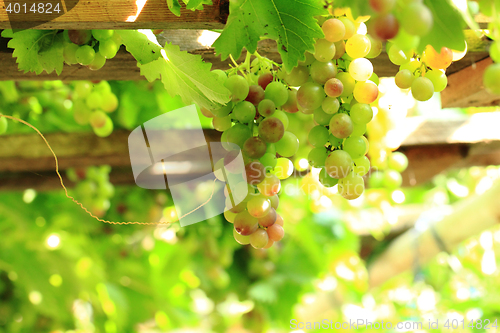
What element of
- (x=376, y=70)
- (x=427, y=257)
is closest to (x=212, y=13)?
(x=376, y=70)

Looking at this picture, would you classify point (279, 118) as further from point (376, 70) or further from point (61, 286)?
point (61, 286)

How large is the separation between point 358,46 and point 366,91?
0.16ft

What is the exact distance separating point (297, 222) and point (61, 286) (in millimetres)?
1124

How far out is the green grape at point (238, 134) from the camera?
45 centimetres

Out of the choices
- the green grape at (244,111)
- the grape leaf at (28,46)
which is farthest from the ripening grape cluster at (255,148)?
the grape leaf at (28,46)

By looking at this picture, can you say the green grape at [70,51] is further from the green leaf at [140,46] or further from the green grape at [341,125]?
the green grape at [341,125]

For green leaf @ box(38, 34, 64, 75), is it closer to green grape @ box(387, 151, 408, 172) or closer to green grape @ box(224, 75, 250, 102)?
green grape @ box(224, 75, 250, 102)

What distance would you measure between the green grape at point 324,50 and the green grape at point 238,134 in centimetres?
11

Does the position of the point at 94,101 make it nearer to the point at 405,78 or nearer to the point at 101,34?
the point at 101,34

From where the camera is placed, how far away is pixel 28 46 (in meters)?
0.48

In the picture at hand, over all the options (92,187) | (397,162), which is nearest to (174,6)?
(397,162)

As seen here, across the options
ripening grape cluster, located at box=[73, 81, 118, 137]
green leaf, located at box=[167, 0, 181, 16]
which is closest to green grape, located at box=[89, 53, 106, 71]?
green leaf, located at box=[167, 0, 181, 16]

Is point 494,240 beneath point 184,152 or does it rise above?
beneath

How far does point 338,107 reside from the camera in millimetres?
439
